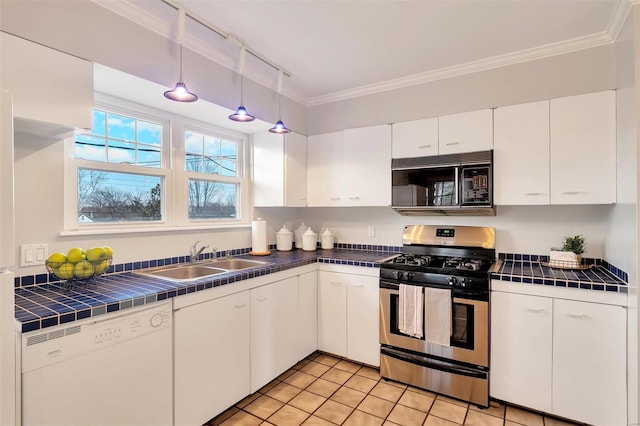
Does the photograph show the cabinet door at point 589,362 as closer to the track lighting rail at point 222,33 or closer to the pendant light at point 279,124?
the pendant light at point 279,124

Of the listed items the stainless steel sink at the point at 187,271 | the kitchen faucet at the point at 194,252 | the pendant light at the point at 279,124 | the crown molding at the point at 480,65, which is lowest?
the stainless steel sink at the point at 187,271

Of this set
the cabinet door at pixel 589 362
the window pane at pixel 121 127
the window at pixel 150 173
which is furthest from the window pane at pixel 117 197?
the cabinet door at pixel 589 362

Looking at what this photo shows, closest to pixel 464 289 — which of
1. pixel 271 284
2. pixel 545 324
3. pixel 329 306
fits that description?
pixel 545 324

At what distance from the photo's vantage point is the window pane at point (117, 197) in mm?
2123

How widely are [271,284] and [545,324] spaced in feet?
6.11

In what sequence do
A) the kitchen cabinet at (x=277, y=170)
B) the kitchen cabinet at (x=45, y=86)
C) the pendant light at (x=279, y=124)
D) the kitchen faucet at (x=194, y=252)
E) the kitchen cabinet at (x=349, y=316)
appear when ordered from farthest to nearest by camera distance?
the kitchen cabinet at (x=277, y=170)
the kitchen cabinet at (x=349, y=316)
the kitchen faucet at (x=194, y=252)
the pendant light at (x=279, y=124)
the kitchen cabinet at (x=45, y=86)

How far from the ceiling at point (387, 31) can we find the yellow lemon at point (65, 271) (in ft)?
4.65

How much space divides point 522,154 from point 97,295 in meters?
2.85

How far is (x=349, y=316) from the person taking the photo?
2.85 m

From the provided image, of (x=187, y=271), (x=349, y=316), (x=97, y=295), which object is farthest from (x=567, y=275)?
(x=97, y=295)

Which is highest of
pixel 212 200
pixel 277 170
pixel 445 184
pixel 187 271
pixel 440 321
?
pixel 277 170

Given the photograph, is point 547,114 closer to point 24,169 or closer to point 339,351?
point 339,351

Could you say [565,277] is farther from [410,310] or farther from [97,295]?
[97,295]

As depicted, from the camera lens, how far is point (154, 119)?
8.29 feet
